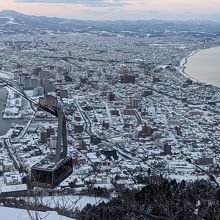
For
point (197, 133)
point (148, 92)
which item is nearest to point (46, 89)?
point (148, 92)

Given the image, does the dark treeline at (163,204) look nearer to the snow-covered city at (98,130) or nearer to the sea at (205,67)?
the snow-covered city at (98,130)

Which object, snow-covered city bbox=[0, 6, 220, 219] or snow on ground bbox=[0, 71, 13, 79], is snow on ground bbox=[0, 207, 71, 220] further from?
snow on ground bbox=[0, 71, 13, 79]

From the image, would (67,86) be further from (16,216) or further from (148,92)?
(16,216)

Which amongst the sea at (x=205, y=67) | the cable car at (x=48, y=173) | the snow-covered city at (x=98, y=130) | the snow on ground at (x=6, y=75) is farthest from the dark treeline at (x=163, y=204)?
the sea at (x=205, y=67)

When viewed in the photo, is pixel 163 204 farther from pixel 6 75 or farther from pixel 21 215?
pixel 6 75

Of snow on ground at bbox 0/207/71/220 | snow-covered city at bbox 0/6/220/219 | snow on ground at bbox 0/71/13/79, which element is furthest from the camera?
snow on ground at bbox 0/71/13/79

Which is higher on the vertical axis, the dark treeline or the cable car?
the cable car

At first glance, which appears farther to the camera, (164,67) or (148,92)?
A: (164,67)

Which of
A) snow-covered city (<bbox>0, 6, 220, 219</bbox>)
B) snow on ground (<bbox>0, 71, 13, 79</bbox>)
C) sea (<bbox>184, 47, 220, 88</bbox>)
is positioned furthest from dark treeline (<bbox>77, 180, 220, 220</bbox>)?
sea (<bbox>184, 47, 220, 88</bbox>)
